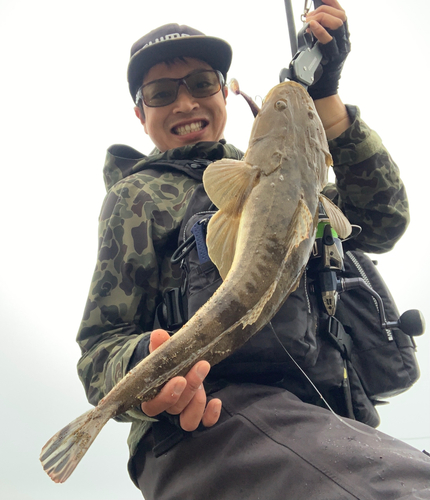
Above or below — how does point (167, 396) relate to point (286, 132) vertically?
below

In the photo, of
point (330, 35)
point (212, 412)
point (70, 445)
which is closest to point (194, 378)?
point (212, 412)

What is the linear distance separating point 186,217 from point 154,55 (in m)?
1.45

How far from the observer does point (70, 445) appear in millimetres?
1509

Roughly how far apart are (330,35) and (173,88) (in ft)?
3.97

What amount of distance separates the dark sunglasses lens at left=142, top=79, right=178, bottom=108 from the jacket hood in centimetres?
39

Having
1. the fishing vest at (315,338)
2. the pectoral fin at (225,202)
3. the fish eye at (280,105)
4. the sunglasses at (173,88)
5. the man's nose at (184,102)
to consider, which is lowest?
the fishing vest at (315,338)

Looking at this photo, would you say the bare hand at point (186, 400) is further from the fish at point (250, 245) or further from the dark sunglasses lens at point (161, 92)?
the dark sunglasses lens at point (161, 92)

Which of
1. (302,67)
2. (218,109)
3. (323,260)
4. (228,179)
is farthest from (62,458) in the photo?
(218,109)

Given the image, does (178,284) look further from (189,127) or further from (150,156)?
(189,127)

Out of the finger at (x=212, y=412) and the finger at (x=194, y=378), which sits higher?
the finger at (x=194, y=378)

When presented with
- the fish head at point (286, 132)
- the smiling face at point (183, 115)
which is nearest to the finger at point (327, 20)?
the fish head at point (286, 132)

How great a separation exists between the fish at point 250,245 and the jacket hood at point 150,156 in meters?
0.85

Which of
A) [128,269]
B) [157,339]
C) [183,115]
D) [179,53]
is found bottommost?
[157,339]

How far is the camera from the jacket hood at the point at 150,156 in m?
3.07
